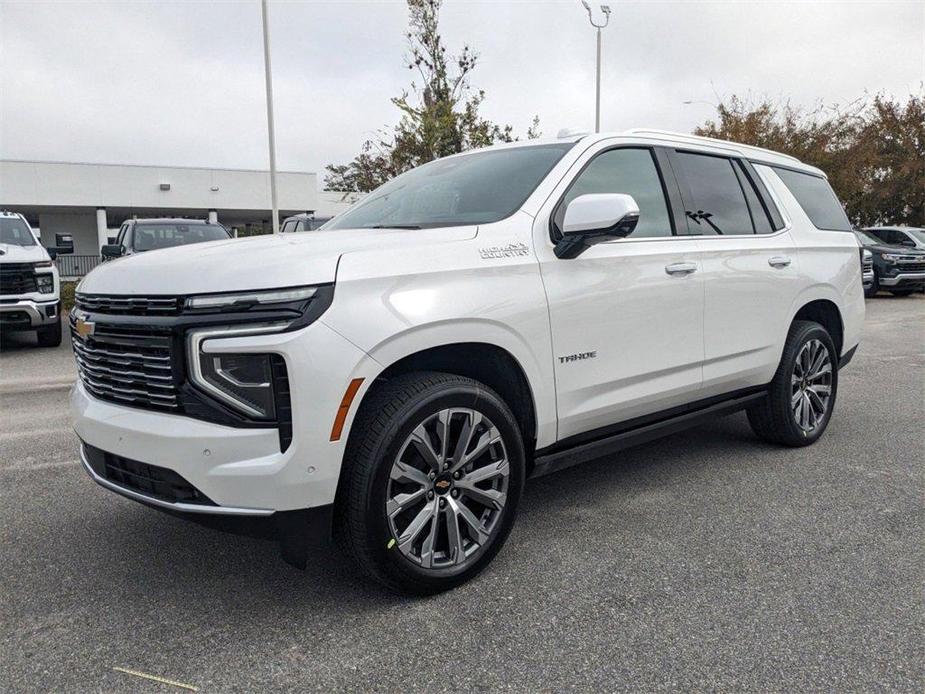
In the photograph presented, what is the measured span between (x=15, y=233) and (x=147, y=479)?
9121mm

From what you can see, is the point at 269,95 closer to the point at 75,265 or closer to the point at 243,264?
the point at 243,264

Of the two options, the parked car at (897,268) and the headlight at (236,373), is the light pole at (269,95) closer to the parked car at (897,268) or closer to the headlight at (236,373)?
the parked car at (897,268)

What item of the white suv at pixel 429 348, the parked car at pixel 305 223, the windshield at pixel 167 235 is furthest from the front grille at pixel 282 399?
the parked car at pixel 305 223

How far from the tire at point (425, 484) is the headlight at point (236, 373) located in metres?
0.35

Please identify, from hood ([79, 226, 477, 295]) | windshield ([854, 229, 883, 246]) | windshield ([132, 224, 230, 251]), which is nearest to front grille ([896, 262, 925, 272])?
windshield ([854, 229, 883, 246])

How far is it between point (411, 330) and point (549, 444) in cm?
96

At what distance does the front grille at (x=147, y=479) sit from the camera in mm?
2520

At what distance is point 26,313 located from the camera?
905 cm

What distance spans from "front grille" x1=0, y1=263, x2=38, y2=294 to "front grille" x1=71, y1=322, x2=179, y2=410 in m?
7.14

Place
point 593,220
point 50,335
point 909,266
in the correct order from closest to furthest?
point 593,220, point 50,335, point 909,266

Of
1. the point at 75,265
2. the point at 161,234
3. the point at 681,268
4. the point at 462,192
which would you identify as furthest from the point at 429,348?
the point at 75,265

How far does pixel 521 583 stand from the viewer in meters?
2.95

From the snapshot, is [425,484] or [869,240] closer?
[425,484]

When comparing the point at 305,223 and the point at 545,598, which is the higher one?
the point at 305,223
